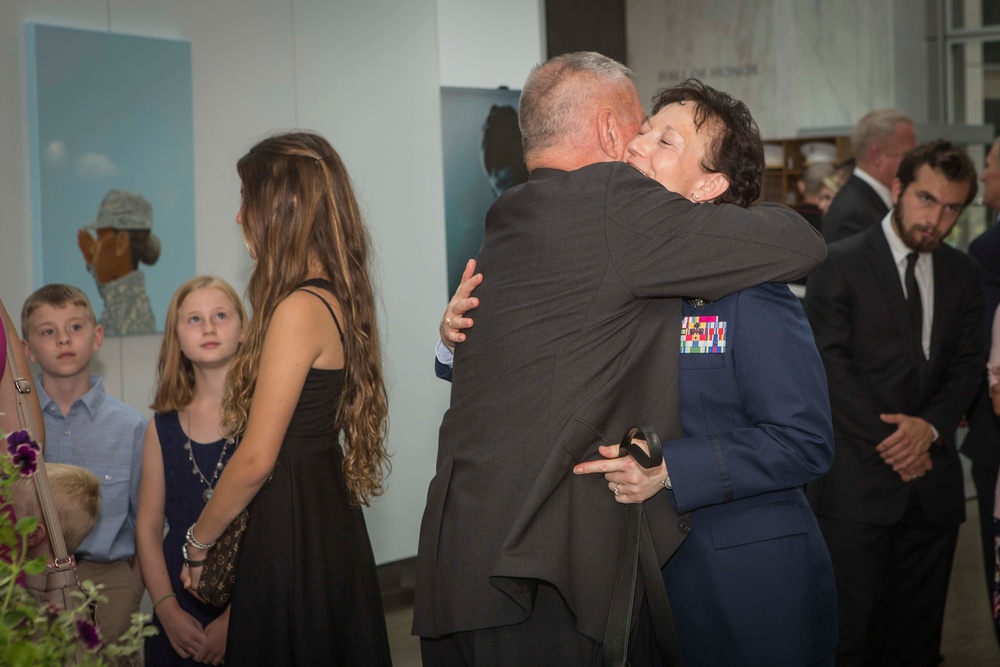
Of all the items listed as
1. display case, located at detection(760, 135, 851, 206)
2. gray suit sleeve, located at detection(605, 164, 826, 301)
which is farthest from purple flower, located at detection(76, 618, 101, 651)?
display case, located at detection(760, 135, 851, 206)

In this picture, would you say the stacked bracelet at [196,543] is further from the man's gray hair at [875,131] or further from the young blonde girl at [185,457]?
the man's gray hair at [875,131]

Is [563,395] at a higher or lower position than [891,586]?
higher

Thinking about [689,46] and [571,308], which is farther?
[689,46]

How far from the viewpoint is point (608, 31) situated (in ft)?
28.0

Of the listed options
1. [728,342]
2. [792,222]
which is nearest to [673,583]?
[728,342]

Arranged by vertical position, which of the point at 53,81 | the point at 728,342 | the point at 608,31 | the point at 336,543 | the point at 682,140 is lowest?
the point at 336,543

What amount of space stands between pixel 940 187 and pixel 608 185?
8.46ft

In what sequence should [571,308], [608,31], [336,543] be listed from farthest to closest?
[608,31] < [336,543] < [571,308]

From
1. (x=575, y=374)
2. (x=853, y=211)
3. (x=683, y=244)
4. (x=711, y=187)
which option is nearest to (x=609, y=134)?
(x=711, y=187)

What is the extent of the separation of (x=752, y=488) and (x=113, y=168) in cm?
333

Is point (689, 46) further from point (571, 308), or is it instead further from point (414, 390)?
point (571, 308)

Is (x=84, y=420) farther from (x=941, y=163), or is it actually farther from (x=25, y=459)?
(x=941, y=163)

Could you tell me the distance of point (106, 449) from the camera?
3.56 m

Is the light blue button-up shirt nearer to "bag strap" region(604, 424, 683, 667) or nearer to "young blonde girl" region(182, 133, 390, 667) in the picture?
"young blonde girl" region(182, 133, 390, 667)
